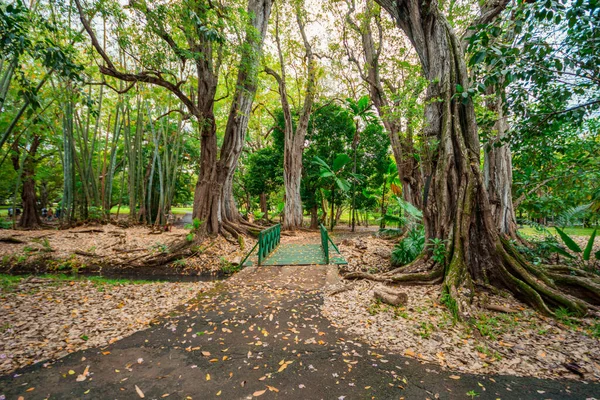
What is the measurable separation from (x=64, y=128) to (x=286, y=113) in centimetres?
881

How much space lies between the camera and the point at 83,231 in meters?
10.2

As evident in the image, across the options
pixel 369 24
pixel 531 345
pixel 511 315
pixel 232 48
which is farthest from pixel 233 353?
pixel 369 24

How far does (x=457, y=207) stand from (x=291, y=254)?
4.83 metres

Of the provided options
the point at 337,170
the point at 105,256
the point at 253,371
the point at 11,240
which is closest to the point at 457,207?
the point at 253,371

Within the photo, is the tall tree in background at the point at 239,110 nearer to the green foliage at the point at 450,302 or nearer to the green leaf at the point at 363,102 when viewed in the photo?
the green leaf at the point at 363,102

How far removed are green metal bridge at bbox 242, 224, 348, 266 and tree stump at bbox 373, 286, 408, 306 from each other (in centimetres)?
243

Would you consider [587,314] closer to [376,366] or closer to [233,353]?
[376,366]

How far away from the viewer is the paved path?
7.43 ft

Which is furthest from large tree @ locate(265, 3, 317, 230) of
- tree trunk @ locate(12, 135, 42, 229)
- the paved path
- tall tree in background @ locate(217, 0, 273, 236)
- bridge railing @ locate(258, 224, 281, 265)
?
tree trunk @ locate(12, 135, 42, 229)

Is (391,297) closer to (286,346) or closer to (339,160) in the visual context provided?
(286,346)

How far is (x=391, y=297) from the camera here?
160 inches

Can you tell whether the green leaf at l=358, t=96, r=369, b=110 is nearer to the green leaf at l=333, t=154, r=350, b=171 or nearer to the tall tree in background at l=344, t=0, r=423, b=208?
the tall tree in background at l=344, t=0, r=423, b=208

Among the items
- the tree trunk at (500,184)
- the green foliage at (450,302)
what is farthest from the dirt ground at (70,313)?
the tree trunk at (500,184)

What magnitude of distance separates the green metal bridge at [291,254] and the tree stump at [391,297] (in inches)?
95.5
